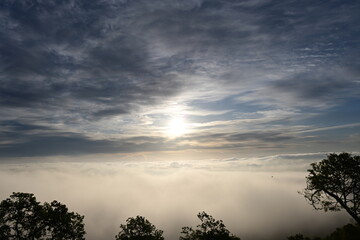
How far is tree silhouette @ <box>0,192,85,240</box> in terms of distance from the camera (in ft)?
94.5

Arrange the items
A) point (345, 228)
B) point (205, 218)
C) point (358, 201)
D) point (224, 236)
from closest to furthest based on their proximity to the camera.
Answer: point (358, 201) → point (345, 228) → point (224, 236) → point (205, 218)

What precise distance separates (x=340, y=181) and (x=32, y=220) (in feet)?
144

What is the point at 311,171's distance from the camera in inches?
1264

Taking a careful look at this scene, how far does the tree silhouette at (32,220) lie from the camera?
28.8 meters

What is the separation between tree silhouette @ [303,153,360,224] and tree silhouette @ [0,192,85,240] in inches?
1461

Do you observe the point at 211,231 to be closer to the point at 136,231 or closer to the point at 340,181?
the point at 136,231

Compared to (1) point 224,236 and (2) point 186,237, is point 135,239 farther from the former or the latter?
(1) point 224,236

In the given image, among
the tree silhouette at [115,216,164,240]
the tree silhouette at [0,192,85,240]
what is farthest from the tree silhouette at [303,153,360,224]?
the tree silhouette at [0,192,85,240]

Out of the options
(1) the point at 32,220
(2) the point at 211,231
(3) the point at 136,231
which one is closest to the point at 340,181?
(2) the point at 211,231

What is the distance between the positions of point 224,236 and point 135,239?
57.3 feet

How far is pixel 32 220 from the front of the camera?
29969mm

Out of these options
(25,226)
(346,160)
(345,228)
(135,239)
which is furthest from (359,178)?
(25,226)

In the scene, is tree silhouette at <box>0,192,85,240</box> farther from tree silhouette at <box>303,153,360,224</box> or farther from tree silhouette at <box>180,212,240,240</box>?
tree silhouette at <box>303,153,360,224</box>

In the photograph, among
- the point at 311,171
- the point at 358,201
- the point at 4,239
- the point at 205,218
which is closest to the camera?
the point at 4,239
